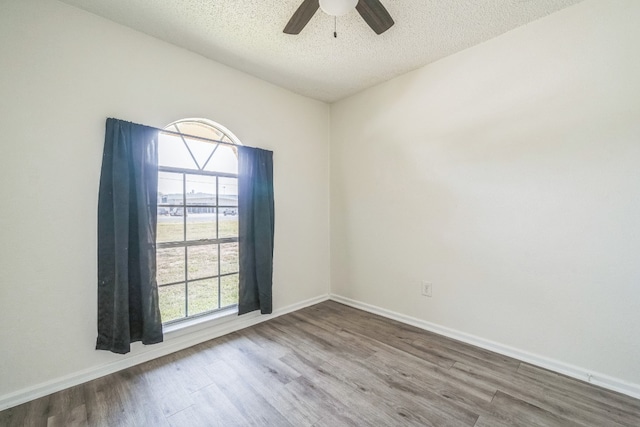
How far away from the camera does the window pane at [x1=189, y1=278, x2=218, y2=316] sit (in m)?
2.40

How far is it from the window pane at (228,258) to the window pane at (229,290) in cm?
7

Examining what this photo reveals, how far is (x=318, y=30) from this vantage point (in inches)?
78.7

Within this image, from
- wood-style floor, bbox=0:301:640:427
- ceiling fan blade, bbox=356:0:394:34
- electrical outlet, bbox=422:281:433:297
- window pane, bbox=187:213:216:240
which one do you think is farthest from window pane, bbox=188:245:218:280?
ceiling fan blade, bbox=356:0:394:34

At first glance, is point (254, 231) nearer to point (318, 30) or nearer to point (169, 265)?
point (169, 265)

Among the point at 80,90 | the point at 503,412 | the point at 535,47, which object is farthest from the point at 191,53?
the point at 503,412

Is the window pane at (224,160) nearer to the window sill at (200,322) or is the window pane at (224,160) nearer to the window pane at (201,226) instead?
the window pane at (201,226)

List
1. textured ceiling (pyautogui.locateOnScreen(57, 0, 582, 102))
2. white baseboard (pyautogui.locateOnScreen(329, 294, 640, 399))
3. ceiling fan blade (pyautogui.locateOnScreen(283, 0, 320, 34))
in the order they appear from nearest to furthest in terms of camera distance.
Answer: ceiling fan blade (pyautogui.locateOnScreen(283, 0, 320, 34)) → white baseboard (pyautogui.locateOnScreen(329, 294, 640, 399)) → textured ceiling (pyautogui.locateOnScreen(57, 0, 582, 102))

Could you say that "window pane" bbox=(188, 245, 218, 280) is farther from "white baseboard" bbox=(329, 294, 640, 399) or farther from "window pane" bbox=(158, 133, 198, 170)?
"white baseboard" bbox=(329, 294, 640, 399)

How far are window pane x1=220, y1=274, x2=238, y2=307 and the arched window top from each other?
113cm

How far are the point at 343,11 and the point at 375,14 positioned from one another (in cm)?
26

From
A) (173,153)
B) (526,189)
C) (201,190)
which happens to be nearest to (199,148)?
(173,153)

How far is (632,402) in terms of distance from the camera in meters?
1.56

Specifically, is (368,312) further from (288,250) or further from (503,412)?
(503,412)

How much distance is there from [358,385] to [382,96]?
9.25 feet
